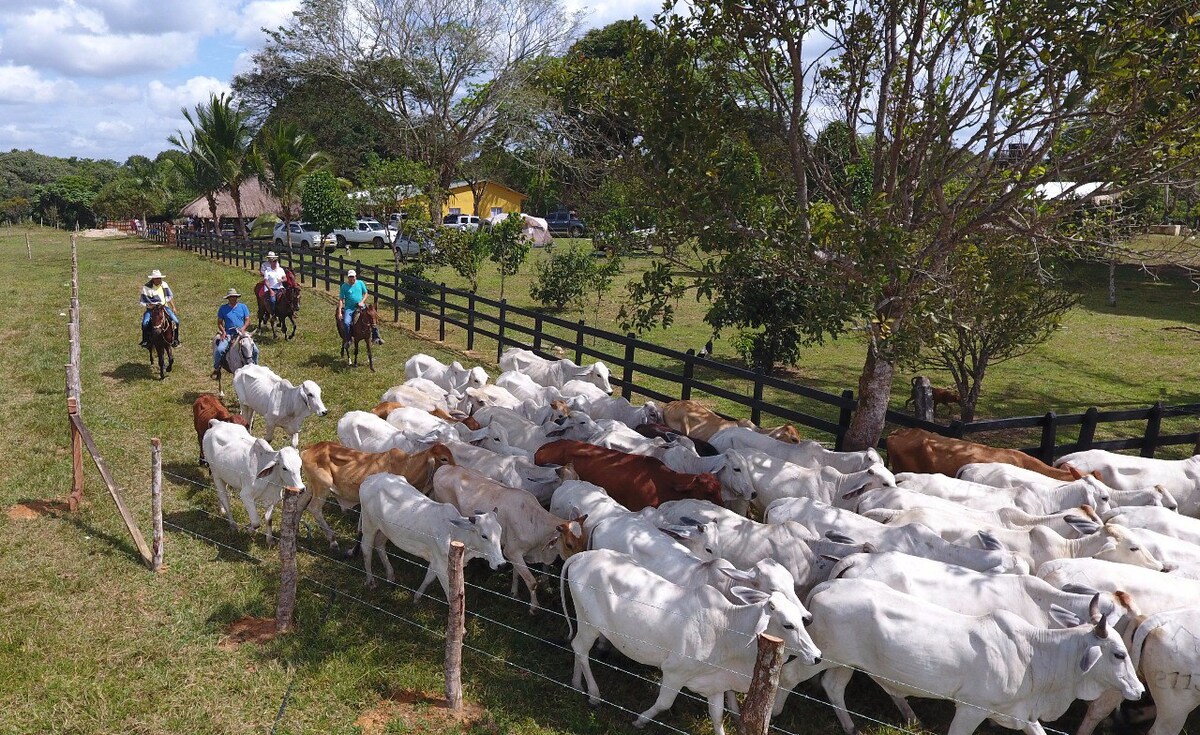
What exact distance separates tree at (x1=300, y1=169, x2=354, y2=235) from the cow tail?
32609mm

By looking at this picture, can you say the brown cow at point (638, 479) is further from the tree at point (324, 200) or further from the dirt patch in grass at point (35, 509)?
the tree at point (324, 200)

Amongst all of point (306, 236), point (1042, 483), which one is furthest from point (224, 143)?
point (1042, 483)

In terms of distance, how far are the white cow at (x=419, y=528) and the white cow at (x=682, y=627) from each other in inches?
45.9

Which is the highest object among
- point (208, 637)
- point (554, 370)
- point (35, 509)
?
point (554, 370)

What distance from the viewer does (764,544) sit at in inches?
265

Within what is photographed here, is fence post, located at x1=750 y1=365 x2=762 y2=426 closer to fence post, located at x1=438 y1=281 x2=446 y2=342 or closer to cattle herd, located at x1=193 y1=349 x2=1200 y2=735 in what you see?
cattle herd, located at x1=193 y1=349 x2=1200 y2=735

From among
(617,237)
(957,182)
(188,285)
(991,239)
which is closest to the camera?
(991,239)

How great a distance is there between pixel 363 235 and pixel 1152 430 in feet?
120

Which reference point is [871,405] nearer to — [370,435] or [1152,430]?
[1152,430]

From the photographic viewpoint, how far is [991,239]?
9.08m

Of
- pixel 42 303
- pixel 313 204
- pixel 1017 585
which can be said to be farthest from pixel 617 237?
pixel 313 204

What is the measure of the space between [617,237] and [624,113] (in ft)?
4.66

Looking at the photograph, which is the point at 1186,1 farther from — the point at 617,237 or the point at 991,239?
the point at 617,237

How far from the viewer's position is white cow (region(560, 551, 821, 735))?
543 centimetres
